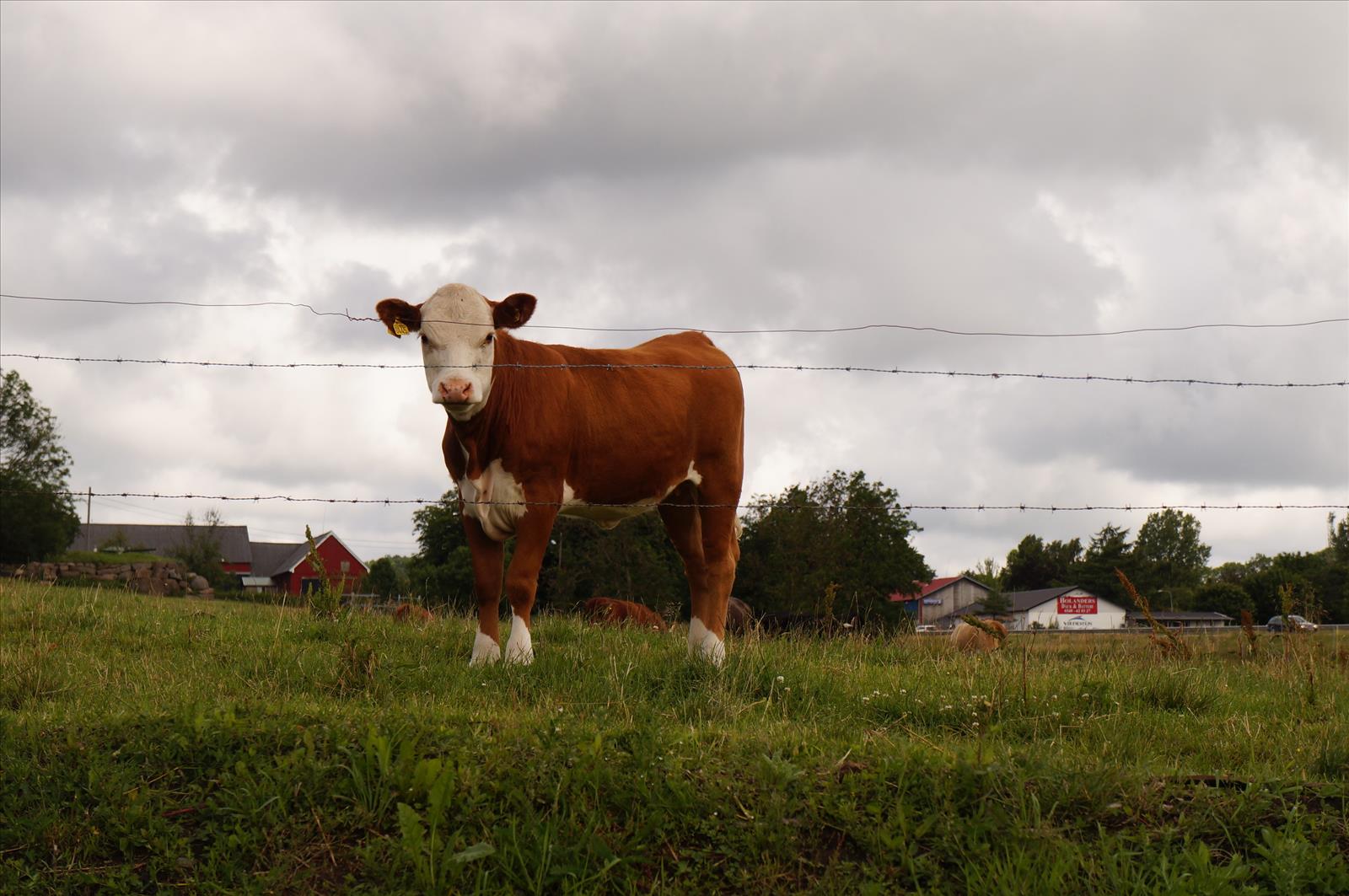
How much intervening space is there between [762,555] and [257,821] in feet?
159

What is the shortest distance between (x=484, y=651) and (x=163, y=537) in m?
97.4

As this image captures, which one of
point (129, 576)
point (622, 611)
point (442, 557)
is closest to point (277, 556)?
point (442, 557)

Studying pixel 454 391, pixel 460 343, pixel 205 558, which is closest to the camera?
pixel 454 391

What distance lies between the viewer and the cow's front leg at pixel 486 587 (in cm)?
827

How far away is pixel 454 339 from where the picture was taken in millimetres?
7914

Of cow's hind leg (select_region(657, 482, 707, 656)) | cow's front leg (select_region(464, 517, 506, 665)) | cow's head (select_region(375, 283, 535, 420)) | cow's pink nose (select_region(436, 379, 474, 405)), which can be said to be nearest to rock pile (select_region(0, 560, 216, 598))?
cow's hind leg (select_region(657, 482, 707, 656))

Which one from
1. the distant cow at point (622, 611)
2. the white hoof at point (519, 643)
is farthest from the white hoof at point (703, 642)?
the distant cow at point (622, 611)

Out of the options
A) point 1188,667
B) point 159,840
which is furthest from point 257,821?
point 1188,667

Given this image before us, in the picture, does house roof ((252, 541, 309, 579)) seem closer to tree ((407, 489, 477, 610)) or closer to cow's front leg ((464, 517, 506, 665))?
tree ((407, 489, 477, 610))

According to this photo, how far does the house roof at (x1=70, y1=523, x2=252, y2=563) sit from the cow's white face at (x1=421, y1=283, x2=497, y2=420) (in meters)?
86.2

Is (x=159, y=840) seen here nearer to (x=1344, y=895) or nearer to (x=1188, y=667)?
(x=1344, y=895)

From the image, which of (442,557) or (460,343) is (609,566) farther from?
(460,343)

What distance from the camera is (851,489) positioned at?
181ft

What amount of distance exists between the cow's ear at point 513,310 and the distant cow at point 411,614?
3606mm
